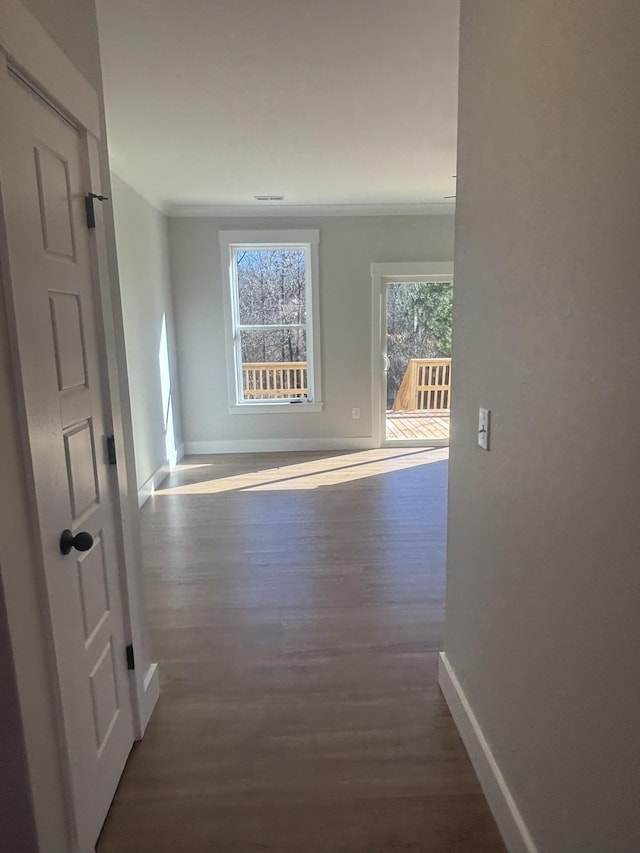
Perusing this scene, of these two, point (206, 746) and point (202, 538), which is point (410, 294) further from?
point (206, 746)

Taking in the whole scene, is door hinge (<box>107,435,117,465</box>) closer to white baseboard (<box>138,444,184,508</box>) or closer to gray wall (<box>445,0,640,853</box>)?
gray wall (<box>445,0,640,853</box>)

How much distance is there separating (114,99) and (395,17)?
1.52m

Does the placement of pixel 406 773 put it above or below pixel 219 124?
below

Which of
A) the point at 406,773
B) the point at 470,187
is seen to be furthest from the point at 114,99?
the point at 406,773

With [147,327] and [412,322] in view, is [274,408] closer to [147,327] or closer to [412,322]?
[147,327]

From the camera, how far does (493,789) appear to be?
1.58 metres

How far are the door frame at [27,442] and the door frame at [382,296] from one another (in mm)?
4279

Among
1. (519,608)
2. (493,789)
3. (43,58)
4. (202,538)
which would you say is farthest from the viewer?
(202,538)

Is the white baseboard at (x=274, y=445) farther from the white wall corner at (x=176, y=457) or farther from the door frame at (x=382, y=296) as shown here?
the door frame at (x=382, y=296)

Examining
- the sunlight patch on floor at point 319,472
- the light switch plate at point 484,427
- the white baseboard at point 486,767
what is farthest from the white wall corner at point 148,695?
the sunlight patch on floor at point 319,472

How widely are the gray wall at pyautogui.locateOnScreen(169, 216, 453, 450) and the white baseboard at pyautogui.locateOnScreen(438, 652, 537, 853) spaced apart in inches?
165

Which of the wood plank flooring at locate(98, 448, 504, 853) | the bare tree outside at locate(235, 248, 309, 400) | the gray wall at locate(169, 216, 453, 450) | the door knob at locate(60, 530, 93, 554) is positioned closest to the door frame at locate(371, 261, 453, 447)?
the gray wall at locate(169, 216, 453, 450)

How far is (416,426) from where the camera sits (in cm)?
688

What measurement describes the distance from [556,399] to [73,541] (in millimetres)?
1235
